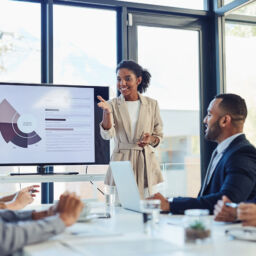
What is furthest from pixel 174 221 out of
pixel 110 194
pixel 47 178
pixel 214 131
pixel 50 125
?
pixel 50 125

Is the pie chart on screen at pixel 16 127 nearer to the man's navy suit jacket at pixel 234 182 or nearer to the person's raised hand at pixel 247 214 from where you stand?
the man's navy suit jacket at pixel 234 182

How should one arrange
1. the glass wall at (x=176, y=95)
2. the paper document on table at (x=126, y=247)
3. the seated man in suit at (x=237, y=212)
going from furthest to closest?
1. the glass wall at (x=176, y=95)
2. the seated man in suit at (x=237, y=212)
3. the paper document on table at (x=126, y=247)

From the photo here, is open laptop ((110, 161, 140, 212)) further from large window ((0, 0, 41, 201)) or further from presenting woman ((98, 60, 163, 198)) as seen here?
large window ((0, 0, 41, 201))

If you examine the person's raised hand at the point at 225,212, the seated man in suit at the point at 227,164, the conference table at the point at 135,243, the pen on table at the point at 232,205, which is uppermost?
the seated man in suit at the point at 227,164

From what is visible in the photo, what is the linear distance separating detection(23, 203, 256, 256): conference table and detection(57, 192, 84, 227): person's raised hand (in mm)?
54

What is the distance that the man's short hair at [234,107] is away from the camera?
232 centimetres

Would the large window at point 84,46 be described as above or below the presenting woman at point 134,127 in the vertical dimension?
above

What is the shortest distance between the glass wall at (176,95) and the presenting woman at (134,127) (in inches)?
39.2

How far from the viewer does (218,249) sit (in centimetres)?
121

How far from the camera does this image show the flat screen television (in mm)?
3600

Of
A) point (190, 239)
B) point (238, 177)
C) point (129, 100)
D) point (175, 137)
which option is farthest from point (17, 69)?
point (190, 239)

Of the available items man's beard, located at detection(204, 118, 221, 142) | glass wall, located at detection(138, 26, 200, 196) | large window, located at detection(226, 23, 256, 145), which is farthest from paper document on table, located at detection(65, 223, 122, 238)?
large window, located at detection(226, 23, 256, 145)

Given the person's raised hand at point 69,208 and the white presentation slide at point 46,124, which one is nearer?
the person's raised hand at point 69,208

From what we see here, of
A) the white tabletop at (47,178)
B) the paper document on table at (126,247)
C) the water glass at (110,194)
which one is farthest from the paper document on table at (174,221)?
the white tabletop at (47,178)
